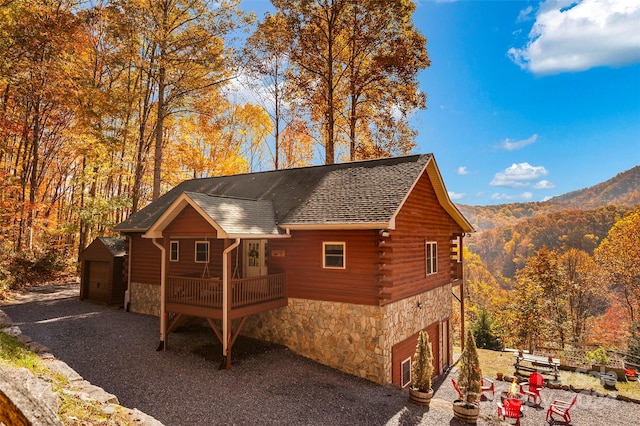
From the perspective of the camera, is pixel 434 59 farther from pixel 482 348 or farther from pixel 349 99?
pixel 482 348

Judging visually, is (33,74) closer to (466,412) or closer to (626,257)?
(466,412)

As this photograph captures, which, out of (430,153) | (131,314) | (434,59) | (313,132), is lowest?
(131,314)

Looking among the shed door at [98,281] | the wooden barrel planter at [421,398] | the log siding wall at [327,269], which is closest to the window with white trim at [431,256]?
the log siding wall at [327,269]

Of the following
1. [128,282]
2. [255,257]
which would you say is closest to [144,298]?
[128,282]

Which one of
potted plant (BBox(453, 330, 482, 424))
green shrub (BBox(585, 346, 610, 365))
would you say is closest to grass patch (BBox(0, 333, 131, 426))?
potted plant (BBox(453, 330, 482, 424))

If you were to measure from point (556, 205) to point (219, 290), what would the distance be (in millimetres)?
98722

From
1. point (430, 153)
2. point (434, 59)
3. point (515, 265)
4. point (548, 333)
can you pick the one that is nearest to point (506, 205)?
point (515, 265)

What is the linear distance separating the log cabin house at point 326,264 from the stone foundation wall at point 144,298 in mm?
2357

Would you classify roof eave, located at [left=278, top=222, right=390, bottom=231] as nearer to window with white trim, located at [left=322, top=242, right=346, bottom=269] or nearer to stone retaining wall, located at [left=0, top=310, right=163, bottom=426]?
window with white trim, located at [left=322, top=242, right=346, bottom=269]

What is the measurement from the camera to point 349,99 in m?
22.2

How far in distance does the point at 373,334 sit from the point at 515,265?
2365 inches

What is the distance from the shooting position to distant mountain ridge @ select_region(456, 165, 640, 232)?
8206 centimetres

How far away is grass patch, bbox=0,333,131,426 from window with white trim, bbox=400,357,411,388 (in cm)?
870

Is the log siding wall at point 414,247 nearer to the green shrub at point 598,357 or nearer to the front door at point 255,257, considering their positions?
the front door at point 255,257
